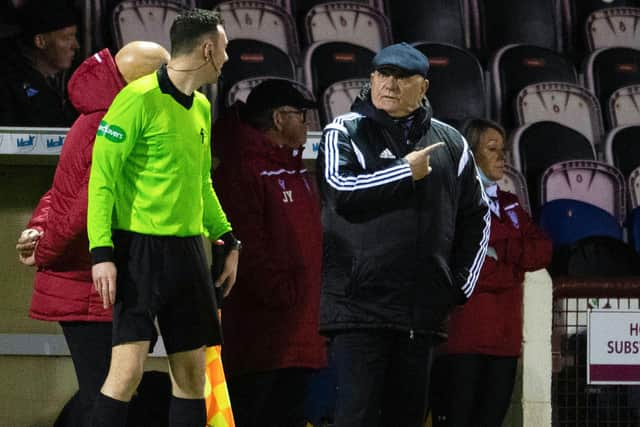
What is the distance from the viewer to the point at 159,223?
3.77 meters

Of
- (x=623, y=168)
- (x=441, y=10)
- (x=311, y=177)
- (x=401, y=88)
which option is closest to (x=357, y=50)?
(x=441, y=10)

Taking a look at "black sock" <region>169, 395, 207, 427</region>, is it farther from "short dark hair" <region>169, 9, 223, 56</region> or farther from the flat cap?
the flat cap

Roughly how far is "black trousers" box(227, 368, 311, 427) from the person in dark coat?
4.51 feet

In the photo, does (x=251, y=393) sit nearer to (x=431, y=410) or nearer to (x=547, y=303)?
(x=431, y=410)

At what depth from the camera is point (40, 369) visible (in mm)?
5152

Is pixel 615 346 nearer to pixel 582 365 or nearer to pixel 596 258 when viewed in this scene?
pixel 582 365

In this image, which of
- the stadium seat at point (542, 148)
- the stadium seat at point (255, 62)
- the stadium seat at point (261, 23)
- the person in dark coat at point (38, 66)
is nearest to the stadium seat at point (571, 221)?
the stadium seat at point (542, 148)

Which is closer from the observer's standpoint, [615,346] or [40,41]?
[615,346]

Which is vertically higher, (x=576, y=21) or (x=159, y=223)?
(x=576, y=21)

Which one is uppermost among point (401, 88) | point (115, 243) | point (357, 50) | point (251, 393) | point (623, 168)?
point (357, 50)

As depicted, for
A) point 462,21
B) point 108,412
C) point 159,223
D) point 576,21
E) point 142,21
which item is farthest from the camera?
point 576,21

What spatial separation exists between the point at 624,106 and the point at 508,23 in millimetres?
982

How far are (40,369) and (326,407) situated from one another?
3.83ft

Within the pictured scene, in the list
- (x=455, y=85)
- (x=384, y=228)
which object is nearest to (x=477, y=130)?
(x=384, y=228)
